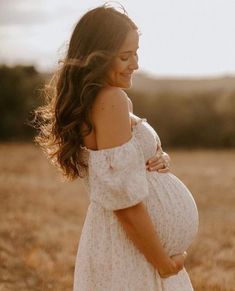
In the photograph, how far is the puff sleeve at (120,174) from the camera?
2.01m

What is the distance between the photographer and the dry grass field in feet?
15.8

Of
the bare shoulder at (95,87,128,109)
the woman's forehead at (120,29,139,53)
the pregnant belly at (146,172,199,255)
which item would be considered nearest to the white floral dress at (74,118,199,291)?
the pregnant belly at (146,172,199,255)

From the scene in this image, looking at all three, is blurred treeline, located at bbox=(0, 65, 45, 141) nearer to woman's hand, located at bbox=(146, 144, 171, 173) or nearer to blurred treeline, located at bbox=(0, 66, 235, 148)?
blurred treeline, located at bbox=(0, 66, 235, 148)

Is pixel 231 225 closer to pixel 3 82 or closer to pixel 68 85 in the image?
pixel 68 85

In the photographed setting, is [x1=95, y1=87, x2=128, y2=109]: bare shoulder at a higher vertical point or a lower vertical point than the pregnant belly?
higher

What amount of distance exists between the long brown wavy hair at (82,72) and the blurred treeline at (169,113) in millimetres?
19530

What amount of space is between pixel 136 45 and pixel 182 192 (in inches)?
23.1

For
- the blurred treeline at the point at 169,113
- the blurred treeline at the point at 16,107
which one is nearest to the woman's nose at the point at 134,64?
the blurred treeline at the point at 169,113

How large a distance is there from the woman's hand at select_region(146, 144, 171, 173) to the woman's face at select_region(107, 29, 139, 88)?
29 centimetres

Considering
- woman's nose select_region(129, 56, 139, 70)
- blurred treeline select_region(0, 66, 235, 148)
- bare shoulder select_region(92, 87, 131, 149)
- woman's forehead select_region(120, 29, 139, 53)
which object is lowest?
blurred treeline select_region(0, 66, 235, 148)

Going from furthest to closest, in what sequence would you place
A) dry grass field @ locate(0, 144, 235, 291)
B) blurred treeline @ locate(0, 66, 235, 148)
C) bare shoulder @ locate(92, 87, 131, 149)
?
1. blurred treeline @ locate(0, 66, 235, 148)
2. dry grass field @ locate(0, 144, 235, 291)
3. bare shoulder @ locate(92, 87, 131, 149)

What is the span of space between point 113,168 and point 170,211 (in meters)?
0.33

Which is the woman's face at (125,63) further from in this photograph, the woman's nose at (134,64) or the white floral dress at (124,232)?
the white floral dress at (124,232)

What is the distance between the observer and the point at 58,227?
7422 mm
